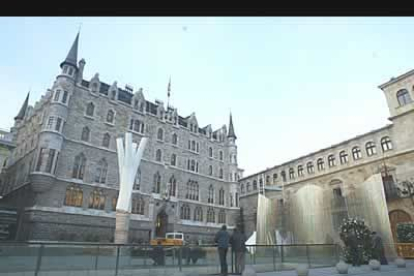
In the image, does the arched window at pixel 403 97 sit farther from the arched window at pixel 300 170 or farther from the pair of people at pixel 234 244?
the pair of people at pixel 234 244

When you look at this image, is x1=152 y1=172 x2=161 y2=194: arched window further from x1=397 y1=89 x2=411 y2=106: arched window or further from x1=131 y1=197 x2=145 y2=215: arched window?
x1=397 y1=89 x2=411 y2=106: arched window

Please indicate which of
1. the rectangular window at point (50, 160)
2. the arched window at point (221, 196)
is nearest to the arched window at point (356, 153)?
the arched window at point (221, 196)

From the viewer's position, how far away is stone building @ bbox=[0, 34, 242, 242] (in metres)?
23.8

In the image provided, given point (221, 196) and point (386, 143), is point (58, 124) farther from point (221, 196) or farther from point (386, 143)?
point (386, 143)

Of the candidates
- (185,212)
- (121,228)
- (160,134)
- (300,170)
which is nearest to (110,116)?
(160,134)

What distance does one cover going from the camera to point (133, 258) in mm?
10820

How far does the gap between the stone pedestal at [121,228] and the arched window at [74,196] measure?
8.01m

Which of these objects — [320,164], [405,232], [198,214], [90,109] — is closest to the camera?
[405,232]

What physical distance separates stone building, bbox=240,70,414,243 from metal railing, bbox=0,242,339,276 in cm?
1636

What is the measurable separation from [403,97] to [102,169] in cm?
3076

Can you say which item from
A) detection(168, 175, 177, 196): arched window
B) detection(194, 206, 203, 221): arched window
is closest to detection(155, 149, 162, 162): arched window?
detection(168, 175, 177, 196): arched window

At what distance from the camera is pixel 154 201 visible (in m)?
30.8

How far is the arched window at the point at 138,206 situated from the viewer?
1138 inches
